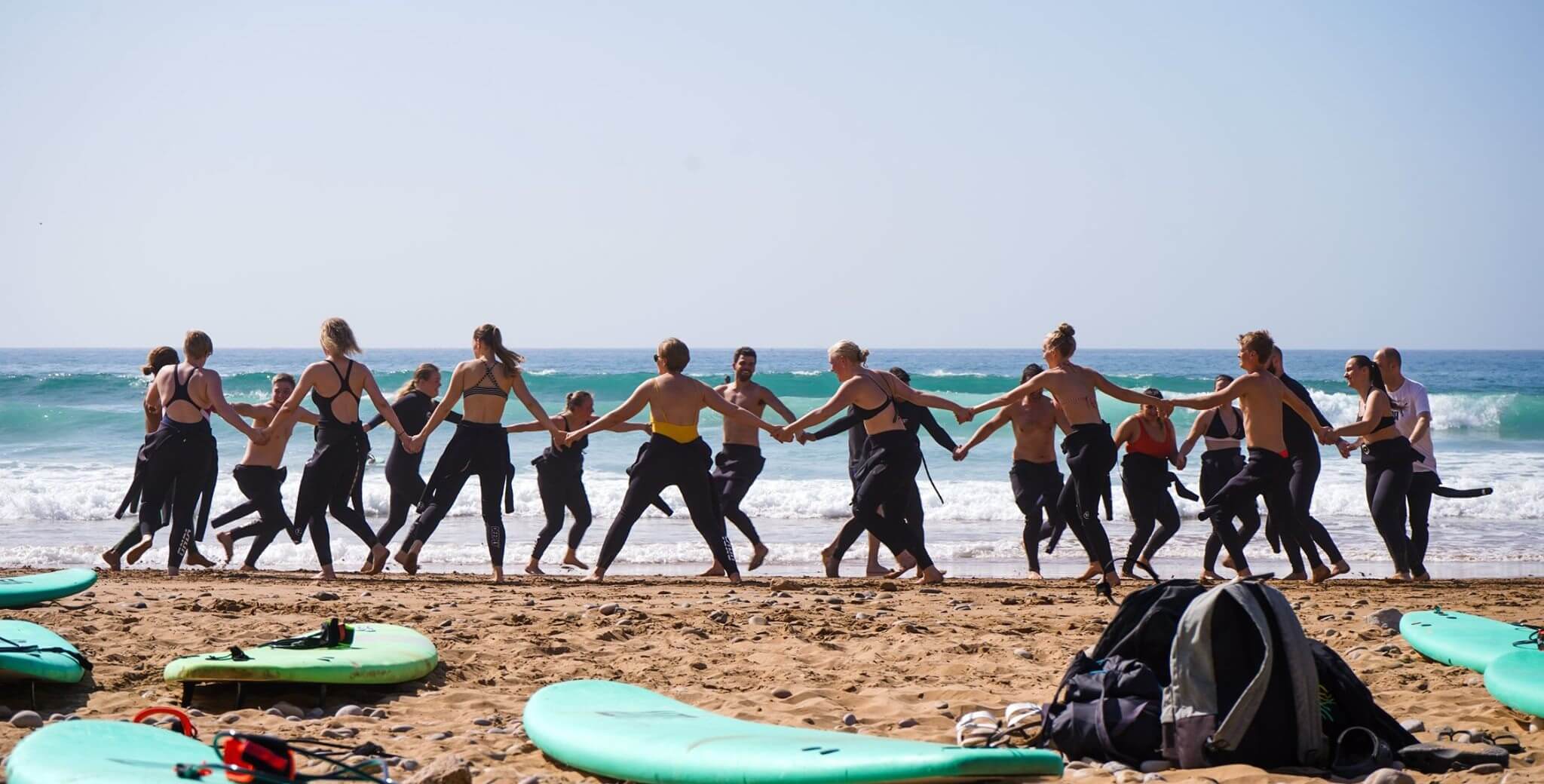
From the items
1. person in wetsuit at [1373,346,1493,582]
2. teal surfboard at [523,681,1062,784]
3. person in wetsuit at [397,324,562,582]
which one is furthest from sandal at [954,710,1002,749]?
person in wetsuit at [1373,346,1493,582]

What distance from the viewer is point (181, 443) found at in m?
9.18

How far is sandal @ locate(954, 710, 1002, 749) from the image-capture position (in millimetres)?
4559

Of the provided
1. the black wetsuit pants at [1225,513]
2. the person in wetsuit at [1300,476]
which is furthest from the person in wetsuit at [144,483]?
the person in wetsuit at [1300,476]

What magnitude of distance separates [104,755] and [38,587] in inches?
145

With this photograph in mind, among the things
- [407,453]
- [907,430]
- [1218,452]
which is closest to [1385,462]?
[1218,452]

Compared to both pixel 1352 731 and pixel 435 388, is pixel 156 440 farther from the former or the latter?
pixel 1352 731

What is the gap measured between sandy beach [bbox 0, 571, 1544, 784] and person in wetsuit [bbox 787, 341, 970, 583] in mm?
381

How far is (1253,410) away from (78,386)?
3107cm

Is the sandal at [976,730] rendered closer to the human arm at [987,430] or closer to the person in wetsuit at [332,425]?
the human arm at [987,430]

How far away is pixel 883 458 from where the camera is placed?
9.20 metres

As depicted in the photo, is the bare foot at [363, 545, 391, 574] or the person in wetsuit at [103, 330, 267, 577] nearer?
the person in wetsuit at [103, 330, 267, 577]

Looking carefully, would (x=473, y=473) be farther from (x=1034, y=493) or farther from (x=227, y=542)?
(x=1034, y=493)

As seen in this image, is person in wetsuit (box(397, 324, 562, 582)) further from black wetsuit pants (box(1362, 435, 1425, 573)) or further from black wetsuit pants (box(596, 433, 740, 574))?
black wetsuit pants (box(1362, 435, 1425, 573))

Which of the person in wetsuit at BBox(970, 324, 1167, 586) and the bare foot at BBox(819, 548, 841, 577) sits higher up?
the person in wetsuit at BBox(970, 324, 1167, 586)
